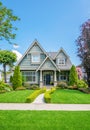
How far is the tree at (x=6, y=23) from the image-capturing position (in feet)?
26.7

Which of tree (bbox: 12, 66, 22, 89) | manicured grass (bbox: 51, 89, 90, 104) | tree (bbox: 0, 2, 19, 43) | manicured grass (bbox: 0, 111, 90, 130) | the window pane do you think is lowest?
manicured grass (bbox: 0, 111, 90, 130)

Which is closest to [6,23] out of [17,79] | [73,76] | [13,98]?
[13,98]

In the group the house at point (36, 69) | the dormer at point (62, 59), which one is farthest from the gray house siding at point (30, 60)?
the dormer at point (62, 59)

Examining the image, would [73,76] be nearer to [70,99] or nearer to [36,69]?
[36,69]

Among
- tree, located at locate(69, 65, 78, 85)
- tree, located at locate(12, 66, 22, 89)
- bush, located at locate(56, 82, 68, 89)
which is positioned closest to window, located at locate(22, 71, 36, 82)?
tree, located at locate(12, 66, 22, 89)

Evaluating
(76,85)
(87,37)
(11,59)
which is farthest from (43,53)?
(11,59)

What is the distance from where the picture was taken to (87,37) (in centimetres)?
2755

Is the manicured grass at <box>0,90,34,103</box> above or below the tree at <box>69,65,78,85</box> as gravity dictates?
below

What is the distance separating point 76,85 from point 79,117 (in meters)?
24.8

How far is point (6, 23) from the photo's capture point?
8203 mm

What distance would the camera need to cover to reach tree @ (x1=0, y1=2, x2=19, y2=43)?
26.7 feet

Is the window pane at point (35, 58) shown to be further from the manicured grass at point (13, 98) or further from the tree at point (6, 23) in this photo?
the tree at point (6, 23)

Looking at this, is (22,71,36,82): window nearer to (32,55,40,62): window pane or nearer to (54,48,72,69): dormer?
(32,55,40,62): window pane

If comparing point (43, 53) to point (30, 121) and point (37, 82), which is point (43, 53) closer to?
point (37, 82)
